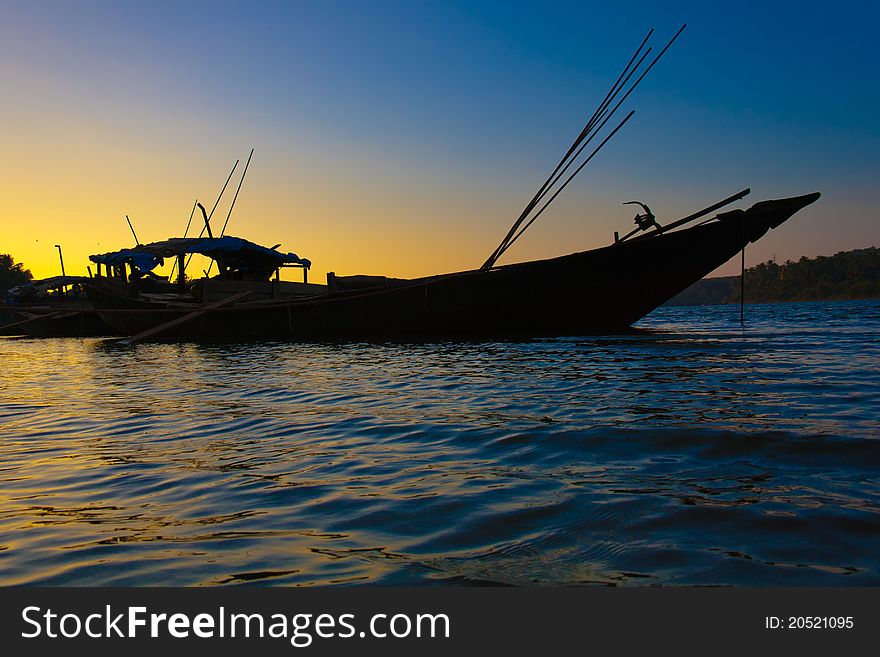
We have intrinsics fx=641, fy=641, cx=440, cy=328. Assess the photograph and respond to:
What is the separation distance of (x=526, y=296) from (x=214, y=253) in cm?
1251

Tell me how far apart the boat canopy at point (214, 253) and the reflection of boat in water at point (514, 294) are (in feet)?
6.02

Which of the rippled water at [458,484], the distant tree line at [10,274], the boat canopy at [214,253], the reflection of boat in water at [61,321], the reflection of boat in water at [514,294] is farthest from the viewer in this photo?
the distant tree line at [10,274]

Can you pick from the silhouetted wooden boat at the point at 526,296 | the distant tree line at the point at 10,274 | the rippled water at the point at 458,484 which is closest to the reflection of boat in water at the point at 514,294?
the silhouetted wooden boat at the point at 526,296

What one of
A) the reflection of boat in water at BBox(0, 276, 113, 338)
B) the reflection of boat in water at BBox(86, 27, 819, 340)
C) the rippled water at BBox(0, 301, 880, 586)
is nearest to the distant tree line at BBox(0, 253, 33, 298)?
the reflection of boat in water at BBox(0, 276, 113, 338)

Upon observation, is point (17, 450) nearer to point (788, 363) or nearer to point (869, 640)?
point (869, 640)

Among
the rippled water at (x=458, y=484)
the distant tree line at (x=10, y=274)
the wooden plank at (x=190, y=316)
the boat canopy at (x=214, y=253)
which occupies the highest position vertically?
the distant tree line at (x=10, y=274)

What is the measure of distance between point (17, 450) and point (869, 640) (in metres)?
5.17

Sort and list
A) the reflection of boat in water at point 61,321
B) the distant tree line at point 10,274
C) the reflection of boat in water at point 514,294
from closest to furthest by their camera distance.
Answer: the reflection of boat in water at point 514,294
the reflection of boat in water at point 61,321
the distant tree line at point 10,274

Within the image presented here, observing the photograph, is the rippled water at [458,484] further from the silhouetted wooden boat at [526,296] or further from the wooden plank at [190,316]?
the wooden plank at [190,316]

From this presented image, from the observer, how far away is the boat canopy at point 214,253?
22141mm

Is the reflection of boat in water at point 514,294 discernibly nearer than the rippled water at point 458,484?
No

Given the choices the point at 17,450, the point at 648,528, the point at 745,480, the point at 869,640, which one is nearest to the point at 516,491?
the point at 648,528

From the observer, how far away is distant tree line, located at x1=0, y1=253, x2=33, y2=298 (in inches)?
3217

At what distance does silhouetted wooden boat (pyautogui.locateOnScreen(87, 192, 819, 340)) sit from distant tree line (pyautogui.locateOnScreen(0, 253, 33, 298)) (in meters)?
76.2
